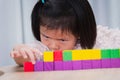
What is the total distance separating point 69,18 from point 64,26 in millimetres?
53

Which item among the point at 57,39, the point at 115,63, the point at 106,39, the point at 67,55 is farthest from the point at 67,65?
the point at 106,39

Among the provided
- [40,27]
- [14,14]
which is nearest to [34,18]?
[40,27]

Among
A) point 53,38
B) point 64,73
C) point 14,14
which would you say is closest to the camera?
point 64,73

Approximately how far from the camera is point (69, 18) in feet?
3.56

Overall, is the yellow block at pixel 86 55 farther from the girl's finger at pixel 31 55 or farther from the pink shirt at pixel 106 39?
the pink shirt at pixel 106 39

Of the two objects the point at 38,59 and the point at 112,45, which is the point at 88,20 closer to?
the point at 112,45

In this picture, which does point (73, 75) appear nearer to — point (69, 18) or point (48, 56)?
point (48, 56)

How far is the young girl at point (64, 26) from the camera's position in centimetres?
103

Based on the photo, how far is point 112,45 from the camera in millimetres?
1203

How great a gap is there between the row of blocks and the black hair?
0.34 meters

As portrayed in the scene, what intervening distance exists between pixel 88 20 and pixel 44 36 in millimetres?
217

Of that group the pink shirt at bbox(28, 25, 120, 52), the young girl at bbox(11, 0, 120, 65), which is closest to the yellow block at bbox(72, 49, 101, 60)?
the young girl at bbox(11, 0, 120, 65)

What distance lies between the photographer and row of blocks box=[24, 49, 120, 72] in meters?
0.71

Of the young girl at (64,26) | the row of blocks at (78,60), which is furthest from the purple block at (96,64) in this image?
the young girl at (64,26)
